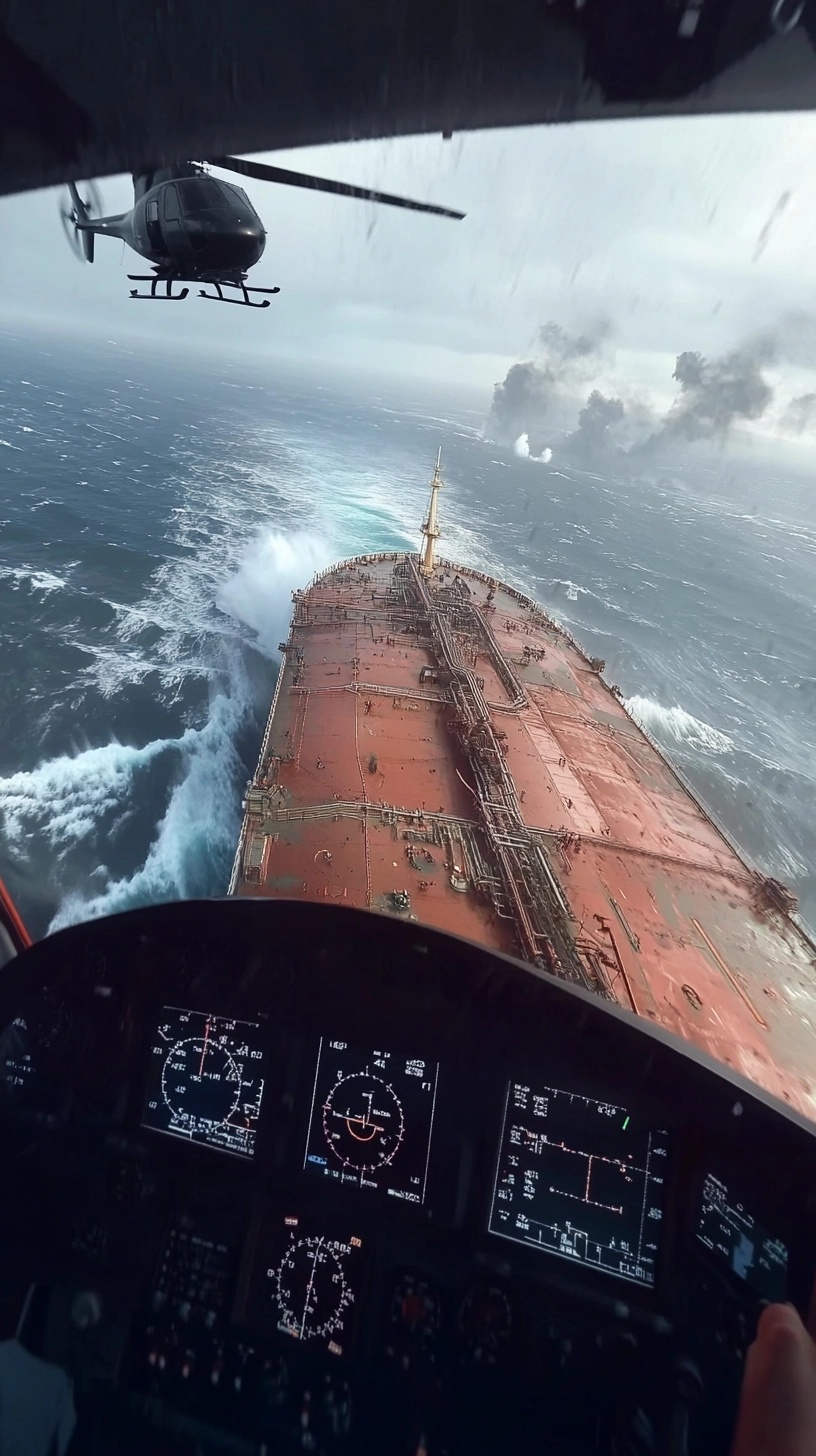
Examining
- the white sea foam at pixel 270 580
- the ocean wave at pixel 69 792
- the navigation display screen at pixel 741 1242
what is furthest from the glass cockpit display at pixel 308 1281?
the white sea foam at pixel 270 580

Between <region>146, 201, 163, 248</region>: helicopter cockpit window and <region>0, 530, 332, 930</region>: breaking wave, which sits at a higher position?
<region>146, 201, 163, 248</region>: helicopter cockpit window

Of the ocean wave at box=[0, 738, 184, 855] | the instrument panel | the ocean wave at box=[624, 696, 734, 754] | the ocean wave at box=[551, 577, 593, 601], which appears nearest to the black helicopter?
the instrument panel

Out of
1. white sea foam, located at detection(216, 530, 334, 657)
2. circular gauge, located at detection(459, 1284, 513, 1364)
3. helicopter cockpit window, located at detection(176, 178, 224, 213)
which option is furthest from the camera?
white sea foam, located at detection(216, 530, 334, 657)

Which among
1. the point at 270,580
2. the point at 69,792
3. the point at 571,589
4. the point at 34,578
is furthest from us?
the point at 571,589

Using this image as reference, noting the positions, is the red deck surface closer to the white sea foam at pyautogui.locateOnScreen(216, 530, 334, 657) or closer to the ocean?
the ocean

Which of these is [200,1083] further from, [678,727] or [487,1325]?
[678,727]

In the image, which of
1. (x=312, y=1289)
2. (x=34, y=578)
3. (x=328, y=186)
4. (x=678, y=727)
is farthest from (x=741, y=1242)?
(x=34, y=578)
